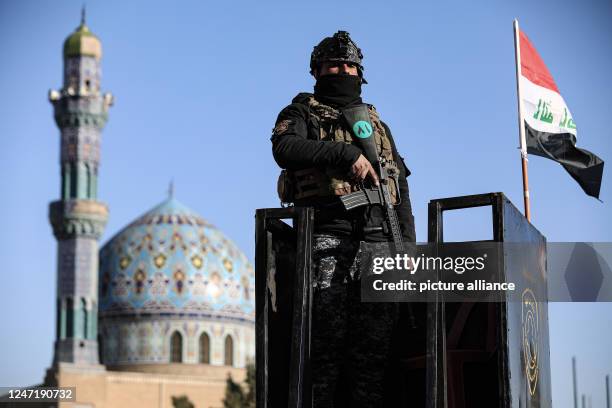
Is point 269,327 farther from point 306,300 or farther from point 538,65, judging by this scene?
point 538,65

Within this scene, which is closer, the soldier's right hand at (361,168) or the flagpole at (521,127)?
the soldier's right hand at (361,168)

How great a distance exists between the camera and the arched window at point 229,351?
55.9 m

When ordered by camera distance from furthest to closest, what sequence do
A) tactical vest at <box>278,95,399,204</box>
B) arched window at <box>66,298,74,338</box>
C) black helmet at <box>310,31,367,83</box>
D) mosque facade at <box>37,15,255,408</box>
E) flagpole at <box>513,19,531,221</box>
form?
arched window at <box>66,298,74,338</box> < mosque facade at <box>37,15,255,408</box> < flagpole at <box>513,19,531,221</box> < black helmet at <box>310,31,367,83</box> < tactical vest at <box>278,95,399,204</box>

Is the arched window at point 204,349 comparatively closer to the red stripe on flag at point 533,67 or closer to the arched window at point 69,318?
the arched window at point 69,318

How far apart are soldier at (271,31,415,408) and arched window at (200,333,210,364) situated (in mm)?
50865

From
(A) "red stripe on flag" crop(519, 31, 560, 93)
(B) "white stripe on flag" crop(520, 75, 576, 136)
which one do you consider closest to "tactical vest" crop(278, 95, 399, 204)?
(B) "white stripe on flag" crop(520, 75, 576, 136)

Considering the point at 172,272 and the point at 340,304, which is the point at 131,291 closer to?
the point at 172,272

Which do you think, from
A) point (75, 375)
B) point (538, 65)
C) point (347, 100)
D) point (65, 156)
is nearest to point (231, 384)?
point (75, 375)

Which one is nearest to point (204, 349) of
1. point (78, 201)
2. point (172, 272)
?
point (172, 272)

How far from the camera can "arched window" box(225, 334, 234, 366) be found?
55.9 m

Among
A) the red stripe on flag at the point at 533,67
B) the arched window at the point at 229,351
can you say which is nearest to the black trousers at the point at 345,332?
the red stripe on flag at the point at 533,67

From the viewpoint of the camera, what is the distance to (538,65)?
9945 millimetres

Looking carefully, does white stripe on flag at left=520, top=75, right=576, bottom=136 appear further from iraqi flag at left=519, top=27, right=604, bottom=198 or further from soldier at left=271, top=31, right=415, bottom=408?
soldier at left=271, top=31, right=415, bottom=408

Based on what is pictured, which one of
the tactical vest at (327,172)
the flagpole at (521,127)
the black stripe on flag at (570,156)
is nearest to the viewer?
the tactical vest at (327,172)
